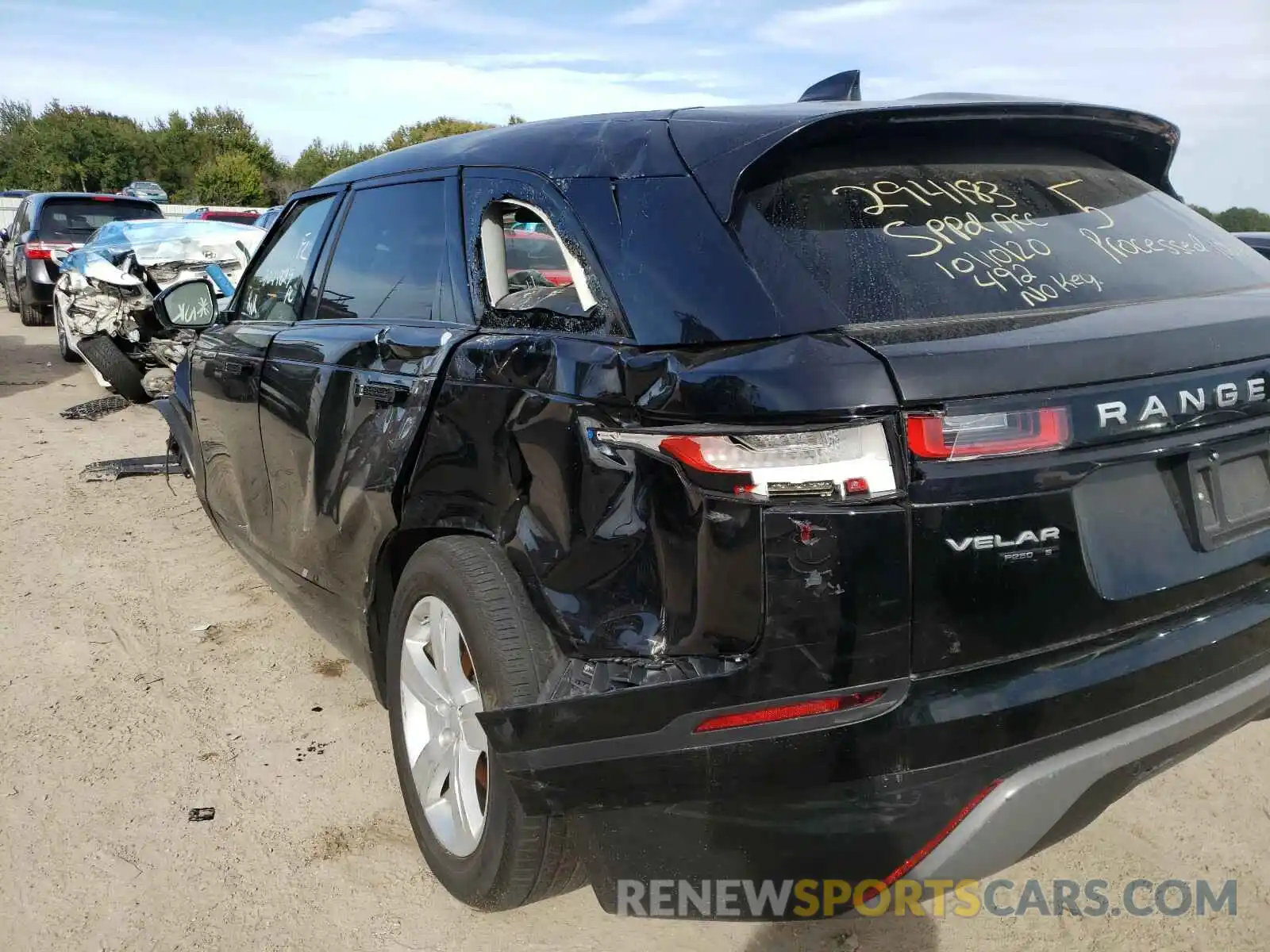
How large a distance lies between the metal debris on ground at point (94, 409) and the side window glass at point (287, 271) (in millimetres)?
5395

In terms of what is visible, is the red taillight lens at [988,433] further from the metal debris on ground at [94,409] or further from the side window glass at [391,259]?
the metal debris on ground at [94,409]

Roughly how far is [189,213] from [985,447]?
22832 mm

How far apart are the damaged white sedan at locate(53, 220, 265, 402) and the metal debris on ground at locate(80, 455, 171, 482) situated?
4.67ft

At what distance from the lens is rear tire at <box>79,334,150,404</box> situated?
28.1 ft

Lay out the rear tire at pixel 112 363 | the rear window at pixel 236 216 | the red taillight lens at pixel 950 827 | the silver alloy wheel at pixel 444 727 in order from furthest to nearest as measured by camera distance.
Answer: the rear window at pixel 236 216
the rear tire at pixel 112 363
the silver alloy wheel at pixel 444 727
the red taillight lens at pixel 950 827

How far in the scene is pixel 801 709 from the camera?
1750mm

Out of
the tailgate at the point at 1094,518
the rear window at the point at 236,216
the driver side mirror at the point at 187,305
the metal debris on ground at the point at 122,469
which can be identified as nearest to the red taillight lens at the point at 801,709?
the tailgate at the point at 1094,518

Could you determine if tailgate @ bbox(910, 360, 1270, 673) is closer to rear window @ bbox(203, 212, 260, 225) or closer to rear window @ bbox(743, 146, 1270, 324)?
rear window @ bbox(743, 146, 1270, 324)

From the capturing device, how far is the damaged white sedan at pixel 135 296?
8586mm

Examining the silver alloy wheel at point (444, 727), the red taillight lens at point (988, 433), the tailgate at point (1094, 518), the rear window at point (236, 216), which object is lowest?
the silver alloy wheel at point (444, 727)

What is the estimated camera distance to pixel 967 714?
5.78 ft

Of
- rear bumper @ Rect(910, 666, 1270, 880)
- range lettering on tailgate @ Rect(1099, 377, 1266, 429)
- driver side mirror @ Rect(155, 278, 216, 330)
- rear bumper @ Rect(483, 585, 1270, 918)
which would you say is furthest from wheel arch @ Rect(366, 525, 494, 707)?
driver side mirror @ Rect(155, 278, 216, 330)

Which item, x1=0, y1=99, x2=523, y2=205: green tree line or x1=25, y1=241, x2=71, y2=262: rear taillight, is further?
x1=0, y1=99, x2=523, y2=205: green tree line

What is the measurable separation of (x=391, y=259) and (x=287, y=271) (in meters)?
0.96
